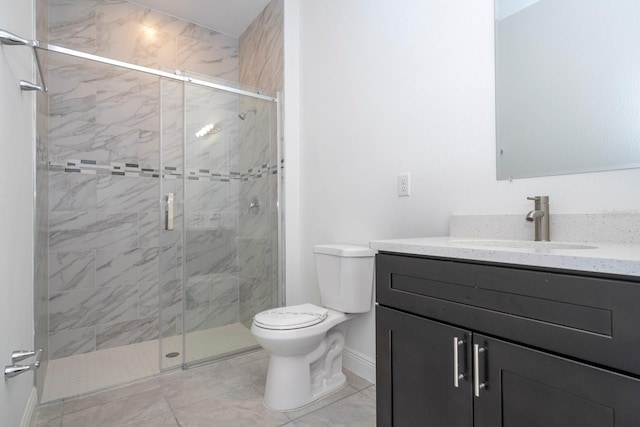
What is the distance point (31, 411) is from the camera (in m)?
1.50

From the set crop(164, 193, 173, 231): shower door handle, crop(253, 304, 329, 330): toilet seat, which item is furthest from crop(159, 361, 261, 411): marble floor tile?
crop(164, 193, 173, 231): shower door handle

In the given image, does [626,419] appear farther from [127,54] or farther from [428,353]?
[127,54]

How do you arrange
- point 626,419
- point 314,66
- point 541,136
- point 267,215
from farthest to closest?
point 267,215
point 314,66
point 541,136
point 626,419

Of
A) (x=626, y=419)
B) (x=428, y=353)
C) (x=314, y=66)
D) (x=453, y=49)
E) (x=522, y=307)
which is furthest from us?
(x=314, y=66)

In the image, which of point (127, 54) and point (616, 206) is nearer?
Answer: point (616, 206)

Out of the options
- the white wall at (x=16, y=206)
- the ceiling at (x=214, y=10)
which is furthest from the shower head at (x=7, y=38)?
the ceiling at (x=214, y=10)

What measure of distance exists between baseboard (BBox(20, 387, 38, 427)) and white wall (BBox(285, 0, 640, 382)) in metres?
1.48

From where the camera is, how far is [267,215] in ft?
8.32

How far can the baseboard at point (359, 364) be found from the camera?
188cm

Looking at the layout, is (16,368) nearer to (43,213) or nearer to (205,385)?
(205,385)

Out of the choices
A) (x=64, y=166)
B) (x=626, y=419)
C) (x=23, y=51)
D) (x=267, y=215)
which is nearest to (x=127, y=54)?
(x=64, y=166)

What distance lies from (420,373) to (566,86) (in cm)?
113

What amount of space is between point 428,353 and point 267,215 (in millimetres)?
1776

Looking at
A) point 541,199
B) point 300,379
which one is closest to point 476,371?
point 541,199
